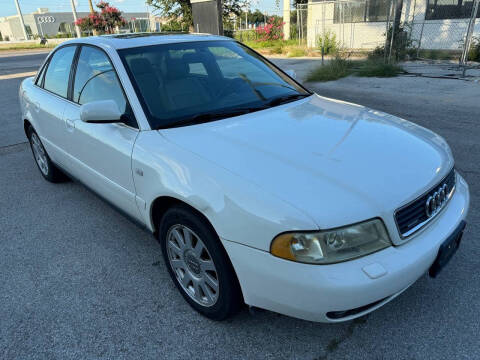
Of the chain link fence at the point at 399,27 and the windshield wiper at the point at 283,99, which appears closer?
the windshield wiper at the point at 283,99

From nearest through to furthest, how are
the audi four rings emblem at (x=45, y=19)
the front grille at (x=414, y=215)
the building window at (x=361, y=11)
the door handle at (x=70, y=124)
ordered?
1. the front grille at (x=414, y=215)
2. the door handle at (x=70, y=124)
3. the building window at (x=361, y=11)
4. the audi four rings emblem at (x=45, y=19)

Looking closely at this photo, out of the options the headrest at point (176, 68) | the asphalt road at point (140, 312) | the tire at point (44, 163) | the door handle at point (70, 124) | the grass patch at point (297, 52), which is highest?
the headrest at point (176, 68)

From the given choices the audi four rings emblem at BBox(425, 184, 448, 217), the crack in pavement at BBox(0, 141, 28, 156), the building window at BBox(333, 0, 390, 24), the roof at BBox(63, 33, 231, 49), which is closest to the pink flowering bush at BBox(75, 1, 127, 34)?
the building window at BBox(333, 0, 390, 24)

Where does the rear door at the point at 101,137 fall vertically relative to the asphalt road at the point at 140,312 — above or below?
above

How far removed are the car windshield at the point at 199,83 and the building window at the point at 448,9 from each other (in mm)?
14064

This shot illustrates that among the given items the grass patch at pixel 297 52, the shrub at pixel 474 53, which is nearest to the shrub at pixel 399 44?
the shrub at pixel 474 53

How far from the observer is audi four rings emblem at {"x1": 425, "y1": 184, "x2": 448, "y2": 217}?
1987 mm

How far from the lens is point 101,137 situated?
2766mm

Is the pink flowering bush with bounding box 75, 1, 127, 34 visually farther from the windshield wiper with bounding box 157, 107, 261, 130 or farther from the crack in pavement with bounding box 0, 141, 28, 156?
the windshield wiper with bounding box 157, 107, 261, 130

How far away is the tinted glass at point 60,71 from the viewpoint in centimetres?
355

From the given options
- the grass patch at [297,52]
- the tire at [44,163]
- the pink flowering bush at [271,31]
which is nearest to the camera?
the tire at [44,163]

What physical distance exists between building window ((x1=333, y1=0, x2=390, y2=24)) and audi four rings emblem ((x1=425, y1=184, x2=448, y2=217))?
15.9 m

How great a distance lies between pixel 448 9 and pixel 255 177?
16.0 meters

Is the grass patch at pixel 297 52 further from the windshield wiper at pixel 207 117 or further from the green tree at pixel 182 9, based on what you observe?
the windshield wiper at pixel 207 117
